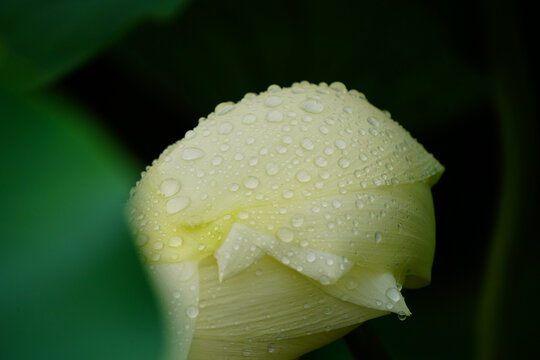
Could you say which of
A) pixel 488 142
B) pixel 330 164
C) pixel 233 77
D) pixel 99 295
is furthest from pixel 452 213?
pixel 99 295

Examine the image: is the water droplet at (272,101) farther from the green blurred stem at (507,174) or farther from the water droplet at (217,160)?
the green blurred stem at (507,174)

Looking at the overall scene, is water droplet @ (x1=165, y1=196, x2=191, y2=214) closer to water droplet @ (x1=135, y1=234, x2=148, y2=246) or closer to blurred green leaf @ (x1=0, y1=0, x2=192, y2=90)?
water droplet @ (x1=135, y1=234, x2=148, y2=246)

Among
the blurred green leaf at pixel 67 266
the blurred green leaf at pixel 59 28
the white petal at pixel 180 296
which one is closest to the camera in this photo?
the blurred green leaf at pixel 67 266

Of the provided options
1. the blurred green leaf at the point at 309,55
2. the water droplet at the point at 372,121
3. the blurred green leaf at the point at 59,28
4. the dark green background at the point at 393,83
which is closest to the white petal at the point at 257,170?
the water droplet at the point at 372,121

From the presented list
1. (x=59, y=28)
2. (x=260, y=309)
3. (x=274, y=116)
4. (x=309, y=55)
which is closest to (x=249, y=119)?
(x=274, y=116)

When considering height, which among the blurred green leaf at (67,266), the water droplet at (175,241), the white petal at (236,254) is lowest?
the white petal at (236,254)

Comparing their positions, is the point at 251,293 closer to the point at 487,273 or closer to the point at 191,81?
the point at 487,273
